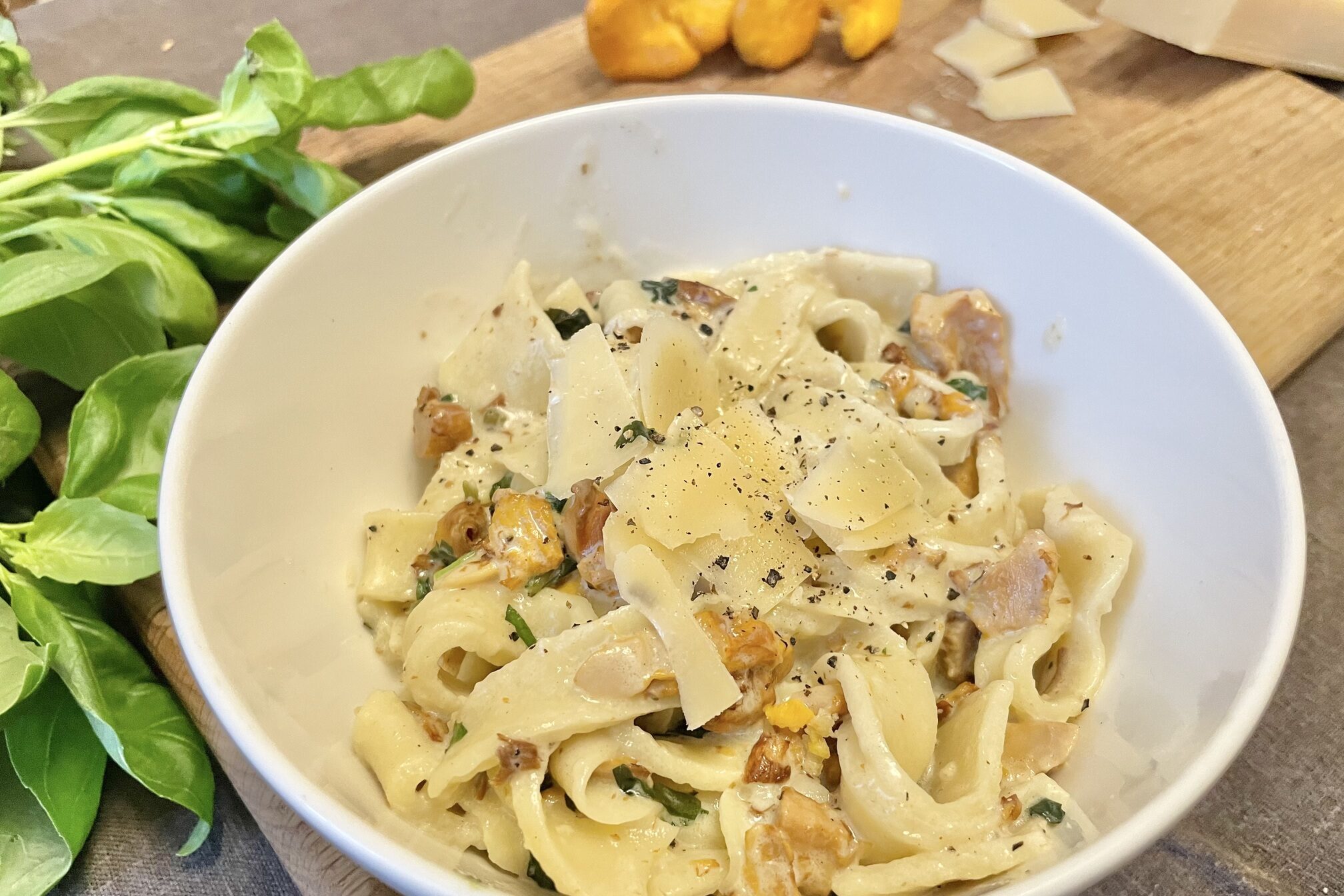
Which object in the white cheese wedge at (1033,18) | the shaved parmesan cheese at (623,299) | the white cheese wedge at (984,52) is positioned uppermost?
the white cheese wedge at (1033,18)

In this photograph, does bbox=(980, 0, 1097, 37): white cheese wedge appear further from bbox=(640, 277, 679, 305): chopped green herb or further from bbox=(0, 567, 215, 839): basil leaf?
bbox=(0, 567, 215, 839): basil leaf

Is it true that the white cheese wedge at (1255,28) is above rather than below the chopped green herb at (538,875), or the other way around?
above

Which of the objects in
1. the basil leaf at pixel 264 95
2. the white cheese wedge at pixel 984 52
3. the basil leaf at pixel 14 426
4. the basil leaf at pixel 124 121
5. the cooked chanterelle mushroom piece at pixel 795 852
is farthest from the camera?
the white cheese wedge at pixel 984 52

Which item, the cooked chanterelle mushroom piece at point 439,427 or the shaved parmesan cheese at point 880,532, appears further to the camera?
the cooked chanterelle mushroom piece at point 439,427

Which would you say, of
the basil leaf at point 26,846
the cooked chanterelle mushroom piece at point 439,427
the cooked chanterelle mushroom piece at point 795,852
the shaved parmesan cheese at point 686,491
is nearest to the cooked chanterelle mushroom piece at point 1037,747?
the cooked chanterelle mushroom piece at point 795,852

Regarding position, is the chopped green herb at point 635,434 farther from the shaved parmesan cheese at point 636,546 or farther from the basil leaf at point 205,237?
the basil leaf at point 205,237

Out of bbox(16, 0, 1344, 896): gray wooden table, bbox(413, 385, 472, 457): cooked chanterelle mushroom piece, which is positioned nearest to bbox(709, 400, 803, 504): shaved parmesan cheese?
bbox(413, 385, 472, 457): cooked chanterelle mushroom piece

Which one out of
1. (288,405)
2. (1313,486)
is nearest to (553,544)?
(288,405)

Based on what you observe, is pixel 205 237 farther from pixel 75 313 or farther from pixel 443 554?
pixel 443 554
